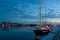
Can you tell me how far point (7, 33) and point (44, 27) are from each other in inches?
958

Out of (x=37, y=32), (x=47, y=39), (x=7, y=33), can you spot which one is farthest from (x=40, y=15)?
(x=7, y=33)

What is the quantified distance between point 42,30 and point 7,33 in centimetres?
2456

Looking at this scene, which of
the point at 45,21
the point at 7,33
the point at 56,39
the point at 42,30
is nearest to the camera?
the point at 56,39

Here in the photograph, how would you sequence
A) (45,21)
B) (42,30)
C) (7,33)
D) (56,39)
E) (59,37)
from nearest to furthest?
(56,39) → (59,37) → (42,30) → (45,21) → (7,33)

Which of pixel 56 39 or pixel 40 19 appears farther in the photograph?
pixel 40 19

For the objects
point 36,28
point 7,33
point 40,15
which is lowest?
point 7,33

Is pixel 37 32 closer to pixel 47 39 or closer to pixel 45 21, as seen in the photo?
pixel 45 21

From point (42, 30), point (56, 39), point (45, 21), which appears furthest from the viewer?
point (45, 21)

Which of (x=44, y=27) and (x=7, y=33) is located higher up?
(x=44, y=27)

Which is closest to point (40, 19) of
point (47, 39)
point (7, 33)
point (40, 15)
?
point (40, 15)

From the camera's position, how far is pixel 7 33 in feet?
149

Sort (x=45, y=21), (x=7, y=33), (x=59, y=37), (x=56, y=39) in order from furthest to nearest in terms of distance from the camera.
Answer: (x=7, y=33)
(x=45, y=21)
(x=59, y=37)
(x=56, y=39)

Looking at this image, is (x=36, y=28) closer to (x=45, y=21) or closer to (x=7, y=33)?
(x=45, y=21)

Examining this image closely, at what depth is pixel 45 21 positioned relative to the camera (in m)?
23.6
